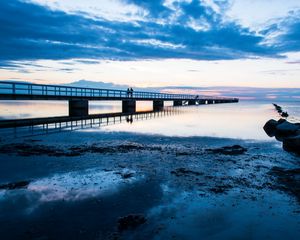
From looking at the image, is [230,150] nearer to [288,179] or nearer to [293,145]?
[293,145]

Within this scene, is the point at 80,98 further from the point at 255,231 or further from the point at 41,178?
the point at 255,231

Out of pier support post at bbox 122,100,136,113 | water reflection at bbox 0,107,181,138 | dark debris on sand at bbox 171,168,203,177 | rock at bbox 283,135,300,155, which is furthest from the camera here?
pier support post at bbox 122,100,136,113

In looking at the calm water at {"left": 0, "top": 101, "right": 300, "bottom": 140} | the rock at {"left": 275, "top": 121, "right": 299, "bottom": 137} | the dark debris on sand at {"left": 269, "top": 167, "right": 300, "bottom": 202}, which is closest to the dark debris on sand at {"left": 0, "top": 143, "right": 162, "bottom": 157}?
the dark debris on sand at {"left": 269, "top": 167, "right": 300, "bottom": 202}

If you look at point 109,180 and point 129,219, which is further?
point 109,180

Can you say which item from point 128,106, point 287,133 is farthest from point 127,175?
point 128,106

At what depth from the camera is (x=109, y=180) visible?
919cm

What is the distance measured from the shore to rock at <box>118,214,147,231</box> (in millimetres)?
21

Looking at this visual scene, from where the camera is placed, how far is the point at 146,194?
7.96 metres

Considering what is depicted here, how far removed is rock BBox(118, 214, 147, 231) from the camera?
597 centimetres

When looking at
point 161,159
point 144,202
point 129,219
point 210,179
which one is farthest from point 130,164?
point 129,219

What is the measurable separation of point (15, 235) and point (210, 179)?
20.1ft

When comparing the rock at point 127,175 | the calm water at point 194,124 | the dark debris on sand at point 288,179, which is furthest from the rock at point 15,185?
the calm water at point 194,124

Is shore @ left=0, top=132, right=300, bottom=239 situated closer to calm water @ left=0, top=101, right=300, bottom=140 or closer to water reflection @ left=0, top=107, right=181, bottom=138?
water reflection @ left=0, top=107, right=181, bottom=138

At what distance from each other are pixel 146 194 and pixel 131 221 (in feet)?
5.83
